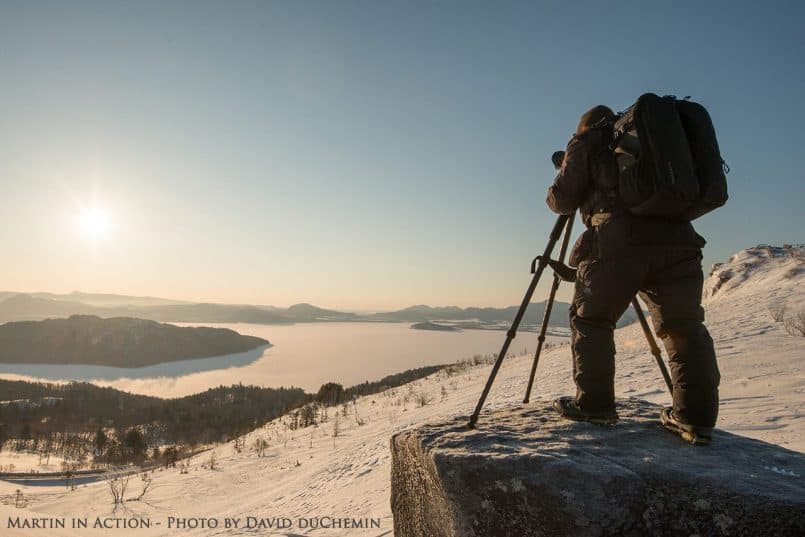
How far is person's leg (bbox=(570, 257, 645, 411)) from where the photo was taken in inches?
89.8

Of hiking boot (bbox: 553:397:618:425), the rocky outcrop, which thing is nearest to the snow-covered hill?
hiking boot (bbox: 553:397:618:425)

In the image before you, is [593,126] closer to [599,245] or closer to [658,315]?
[599,245]

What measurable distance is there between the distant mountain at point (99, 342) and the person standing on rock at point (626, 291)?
100260mm

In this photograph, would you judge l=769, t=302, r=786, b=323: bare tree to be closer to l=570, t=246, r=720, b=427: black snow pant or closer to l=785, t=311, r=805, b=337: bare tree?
l=785, t=311, r=805, b=337: bare tree

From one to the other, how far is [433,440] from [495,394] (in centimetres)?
689

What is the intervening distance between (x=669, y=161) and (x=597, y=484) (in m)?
1.65

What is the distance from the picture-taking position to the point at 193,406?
163 ft

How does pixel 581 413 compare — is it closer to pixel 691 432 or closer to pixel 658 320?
pixel 691 432

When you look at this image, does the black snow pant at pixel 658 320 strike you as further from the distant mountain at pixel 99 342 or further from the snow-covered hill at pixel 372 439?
the distant mountain at pixel 99 342

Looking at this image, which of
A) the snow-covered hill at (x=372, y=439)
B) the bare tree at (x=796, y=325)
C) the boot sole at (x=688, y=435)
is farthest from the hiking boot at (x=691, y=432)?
the bare tree at (x=796, y=325)

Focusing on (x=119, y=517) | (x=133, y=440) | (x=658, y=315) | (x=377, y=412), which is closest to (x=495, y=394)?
(x=377, y=412)

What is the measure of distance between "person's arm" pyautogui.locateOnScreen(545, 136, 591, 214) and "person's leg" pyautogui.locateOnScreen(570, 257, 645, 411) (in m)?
0.42

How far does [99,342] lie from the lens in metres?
87.2

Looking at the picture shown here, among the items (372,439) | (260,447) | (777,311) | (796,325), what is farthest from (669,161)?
(260,447)
